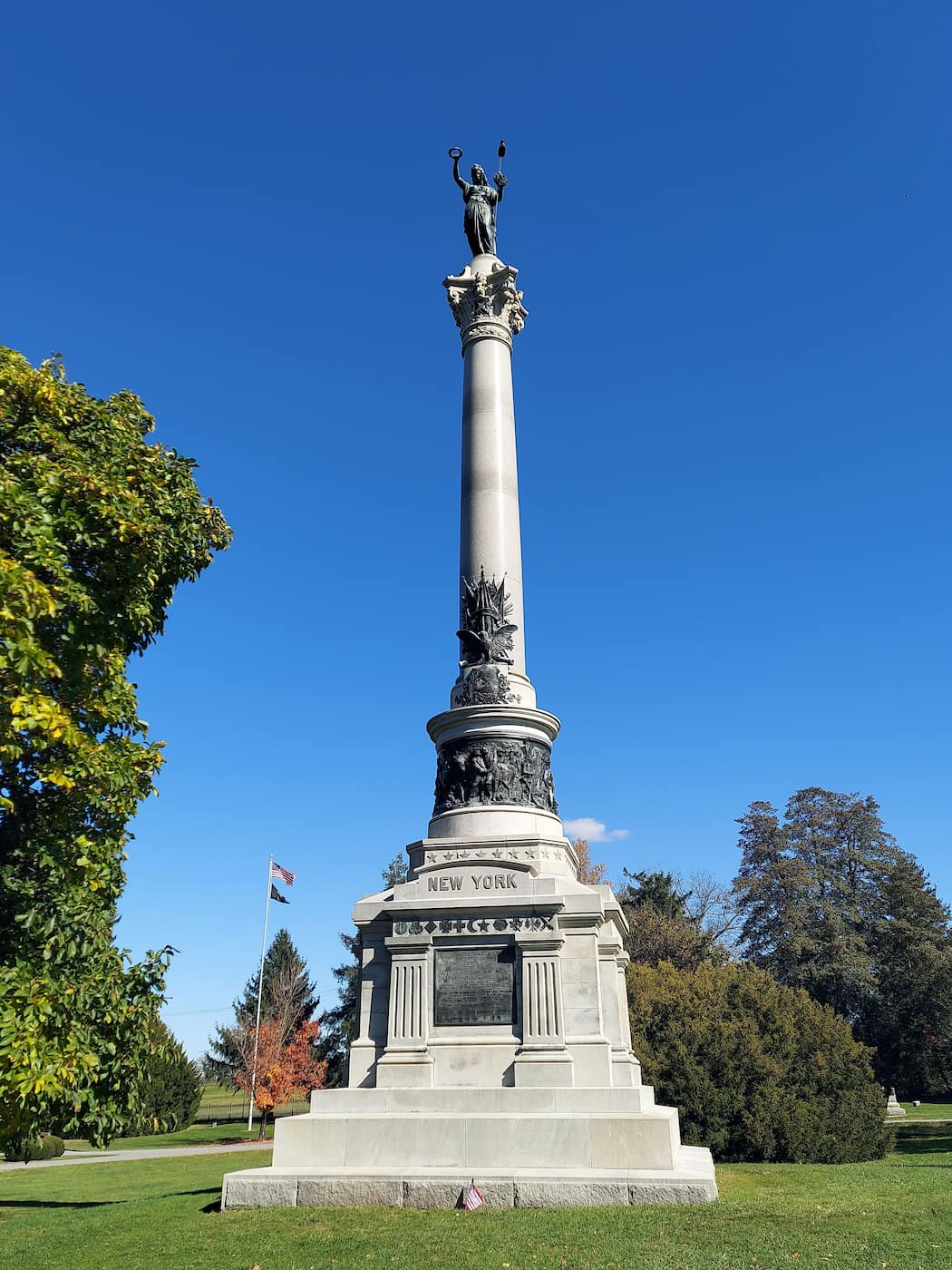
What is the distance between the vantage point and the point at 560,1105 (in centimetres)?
1279

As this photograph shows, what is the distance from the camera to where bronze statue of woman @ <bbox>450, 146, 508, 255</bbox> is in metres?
22.6

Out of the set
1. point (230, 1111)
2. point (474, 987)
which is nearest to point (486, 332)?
point (474, 987)

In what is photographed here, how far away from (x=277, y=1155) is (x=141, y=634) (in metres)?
7.41

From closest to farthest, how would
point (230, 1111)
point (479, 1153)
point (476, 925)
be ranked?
point (479, 1153) → point (476, 925) → point (230, 1111)

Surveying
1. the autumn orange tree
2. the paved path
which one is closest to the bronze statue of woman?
the paved path

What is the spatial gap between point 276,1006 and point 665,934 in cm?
2145

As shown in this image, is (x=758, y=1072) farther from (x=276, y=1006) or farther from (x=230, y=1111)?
(x=230, y=1111)

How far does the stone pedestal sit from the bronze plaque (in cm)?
2

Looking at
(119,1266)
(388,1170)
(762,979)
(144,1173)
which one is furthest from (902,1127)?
(119,1266)

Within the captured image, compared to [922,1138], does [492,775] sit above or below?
above

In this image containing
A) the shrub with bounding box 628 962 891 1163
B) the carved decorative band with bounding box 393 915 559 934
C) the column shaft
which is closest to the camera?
the carved decorative band with bounding box 393 915 559 934

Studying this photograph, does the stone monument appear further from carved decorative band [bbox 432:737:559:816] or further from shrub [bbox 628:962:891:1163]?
shrub [bbox 628:962:891:1163]

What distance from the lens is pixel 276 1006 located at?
5006 centimetres

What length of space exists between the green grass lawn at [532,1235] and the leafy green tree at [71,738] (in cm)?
175
